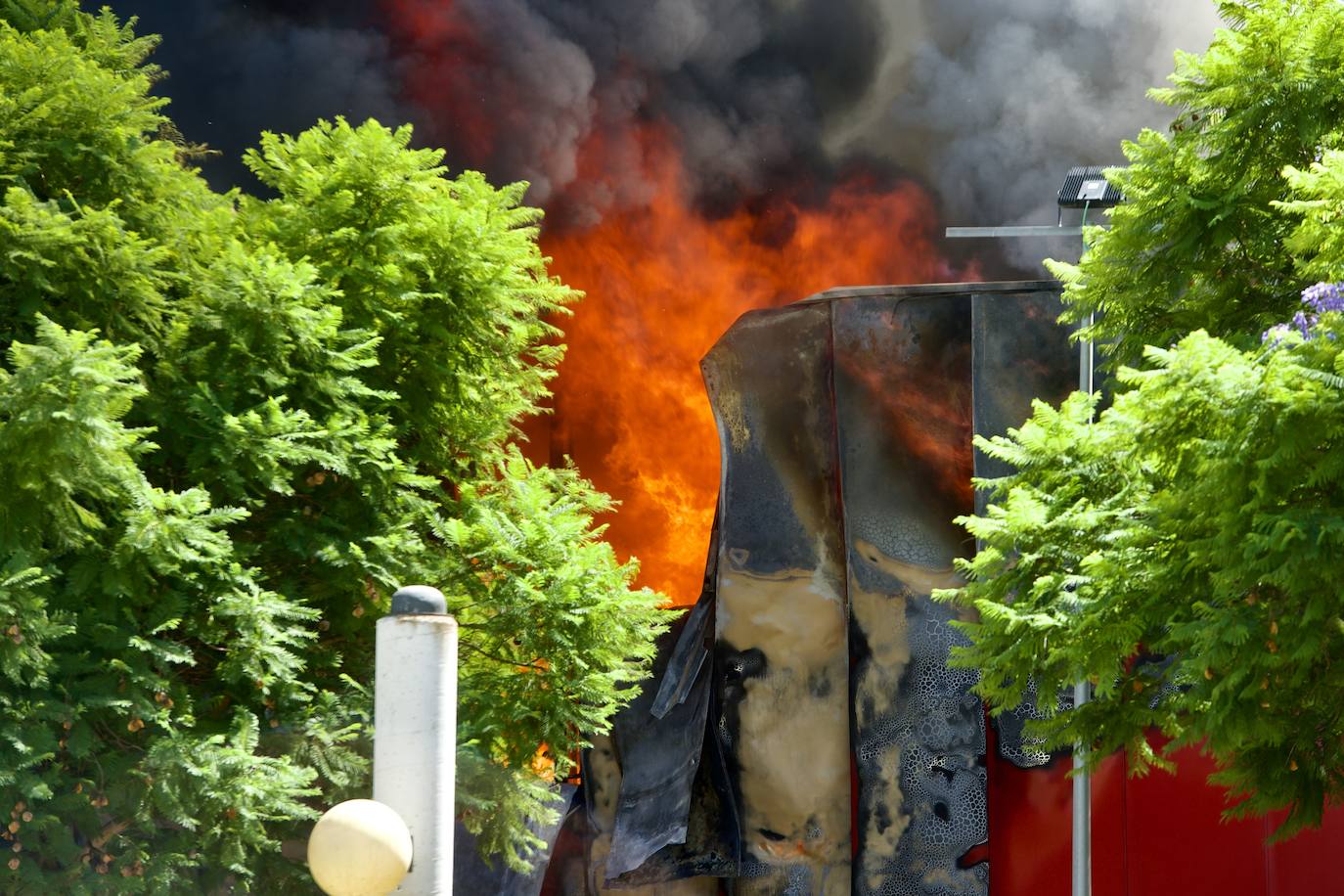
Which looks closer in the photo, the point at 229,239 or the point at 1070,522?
the point at 1070,522

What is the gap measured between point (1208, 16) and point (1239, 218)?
1929cm

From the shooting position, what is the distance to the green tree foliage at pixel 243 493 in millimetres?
13141

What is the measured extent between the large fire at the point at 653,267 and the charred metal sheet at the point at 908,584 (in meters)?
10.7

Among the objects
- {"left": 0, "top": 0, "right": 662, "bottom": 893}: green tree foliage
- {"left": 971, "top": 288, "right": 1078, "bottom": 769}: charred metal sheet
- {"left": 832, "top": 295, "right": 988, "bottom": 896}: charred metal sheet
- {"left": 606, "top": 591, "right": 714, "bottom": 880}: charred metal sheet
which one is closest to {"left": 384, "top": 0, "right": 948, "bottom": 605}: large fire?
{"left": 606, "top": 591, "right": 714, "bottom": 880}: charred metal sheet

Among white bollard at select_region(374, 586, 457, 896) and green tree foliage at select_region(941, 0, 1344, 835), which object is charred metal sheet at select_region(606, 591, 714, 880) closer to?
green tree foliage at select_region(941, 0, 1344, 835)

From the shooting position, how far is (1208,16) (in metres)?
30.9

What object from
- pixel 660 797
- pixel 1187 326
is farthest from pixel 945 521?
pixel 1187 326

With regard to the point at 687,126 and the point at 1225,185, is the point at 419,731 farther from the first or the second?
the point at 687,126

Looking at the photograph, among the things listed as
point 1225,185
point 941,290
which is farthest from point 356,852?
point 941,290

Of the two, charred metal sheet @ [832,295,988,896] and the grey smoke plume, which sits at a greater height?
the grey smoke plume

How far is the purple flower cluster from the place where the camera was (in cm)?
1021

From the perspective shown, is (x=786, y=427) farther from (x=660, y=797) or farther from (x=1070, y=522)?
(x=1070, y=522)

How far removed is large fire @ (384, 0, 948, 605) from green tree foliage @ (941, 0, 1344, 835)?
17056mm

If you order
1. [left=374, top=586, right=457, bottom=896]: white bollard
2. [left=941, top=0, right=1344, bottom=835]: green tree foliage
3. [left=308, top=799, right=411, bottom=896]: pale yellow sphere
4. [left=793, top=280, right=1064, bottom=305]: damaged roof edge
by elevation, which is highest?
[left=793, top=280, right=1064, bottom=305]: damaged roof edge
